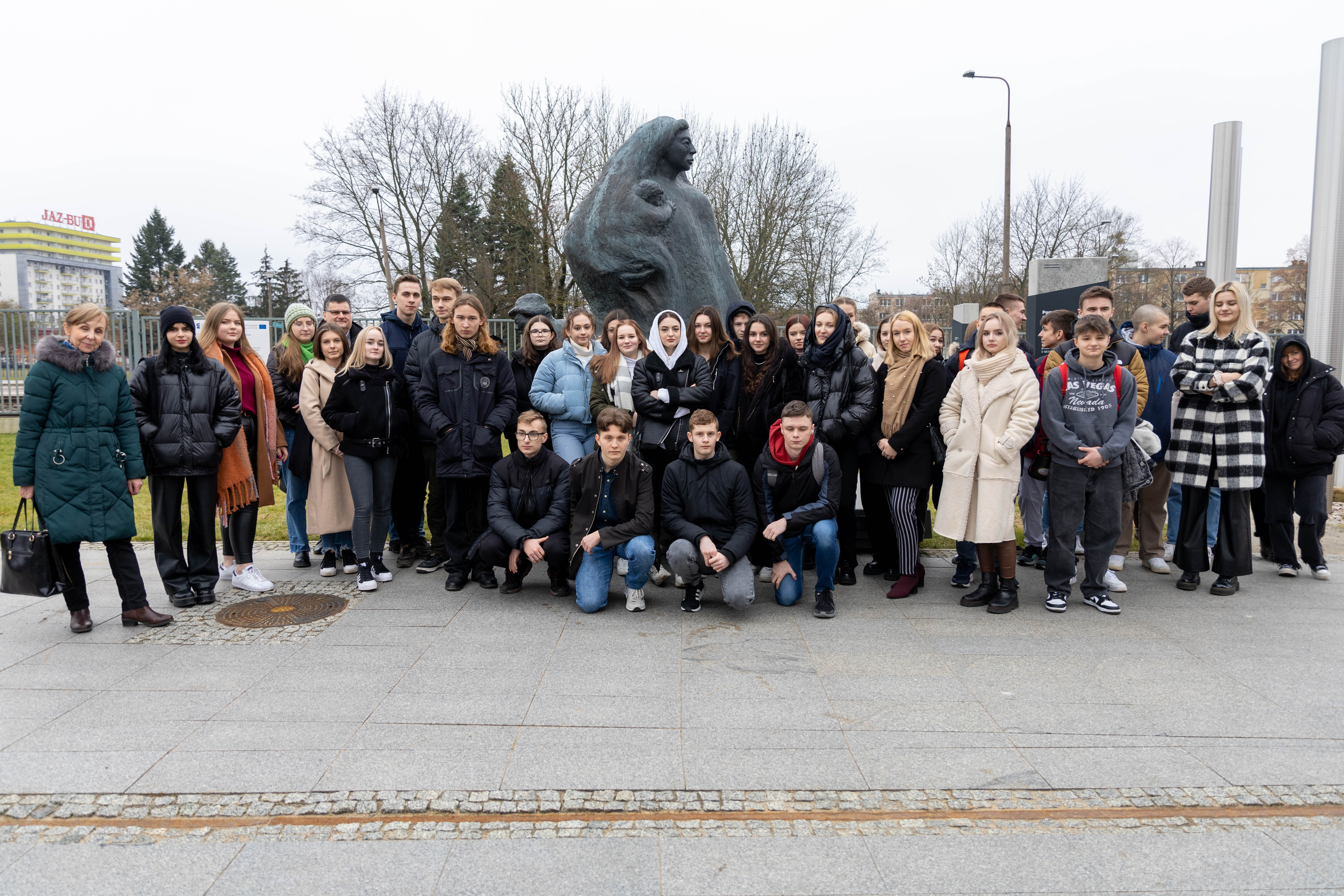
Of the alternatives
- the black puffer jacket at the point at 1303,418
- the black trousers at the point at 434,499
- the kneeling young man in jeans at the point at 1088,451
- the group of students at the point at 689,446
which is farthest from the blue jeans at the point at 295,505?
the black puffer jacket at the point at 1303,418

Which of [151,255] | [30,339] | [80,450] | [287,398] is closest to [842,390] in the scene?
[287,398]

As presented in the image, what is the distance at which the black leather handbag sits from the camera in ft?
14.4

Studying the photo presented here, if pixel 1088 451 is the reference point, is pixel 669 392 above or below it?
above

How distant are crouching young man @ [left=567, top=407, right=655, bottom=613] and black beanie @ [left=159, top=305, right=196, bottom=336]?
8.08ft

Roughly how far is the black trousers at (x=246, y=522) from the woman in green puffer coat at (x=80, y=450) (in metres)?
0.89

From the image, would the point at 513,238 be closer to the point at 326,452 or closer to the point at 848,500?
the point at 326,452

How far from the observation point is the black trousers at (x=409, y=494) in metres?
6.23

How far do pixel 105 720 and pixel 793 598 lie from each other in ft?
11.6

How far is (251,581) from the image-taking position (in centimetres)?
561

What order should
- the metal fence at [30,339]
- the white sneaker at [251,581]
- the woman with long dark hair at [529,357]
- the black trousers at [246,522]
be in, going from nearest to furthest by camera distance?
the white sneaker at [251,581]
the black trousers at [246,522]
the woman with long dark hair at [529,357]
the metal fence at [30,339]

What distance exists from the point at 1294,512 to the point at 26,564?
26.8ft

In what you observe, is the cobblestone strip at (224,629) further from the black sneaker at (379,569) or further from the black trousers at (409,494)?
the black trousers at (409,494)

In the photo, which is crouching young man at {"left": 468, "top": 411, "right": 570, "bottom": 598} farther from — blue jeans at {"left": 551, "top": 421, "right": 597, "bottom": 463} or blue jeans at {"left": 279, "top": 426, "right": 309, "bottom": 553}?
blue jeans at {"left": 279, "top": 426, "right": 309, "bottom": 553}

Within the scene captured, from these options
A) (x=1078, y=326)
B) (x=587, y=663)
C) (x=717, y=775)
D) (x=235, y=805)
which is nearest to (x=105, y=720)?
(x=235, y=805)
